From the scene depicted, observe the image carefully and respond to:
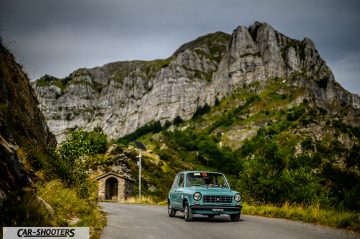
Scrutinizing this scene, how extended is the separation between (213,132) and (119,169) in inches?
5051

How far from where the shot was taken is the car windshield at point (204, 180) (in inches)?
617

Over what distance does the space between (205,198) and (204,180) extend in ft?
6.62

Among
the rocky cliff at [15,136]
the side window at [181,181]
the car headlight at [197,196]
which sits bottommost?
the car headlight at [197,196]

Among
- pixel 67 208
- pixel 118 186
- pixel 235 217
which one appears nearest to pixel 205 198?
pixel 235 217

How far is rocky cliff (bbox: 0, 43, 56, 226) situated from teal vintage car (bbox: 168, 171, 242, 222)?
5.35m

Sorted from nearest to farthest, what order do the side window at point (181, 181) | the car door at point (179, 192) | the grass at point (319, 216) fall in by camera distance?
1. the grass at point (319, 216)
2. the car door at point (179, 192)
3. the side window at point (181, 181)

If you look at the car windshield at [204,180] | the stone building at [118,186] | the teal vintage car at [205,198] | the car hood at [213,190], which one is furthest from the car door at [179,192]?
the stone building at [118,186]

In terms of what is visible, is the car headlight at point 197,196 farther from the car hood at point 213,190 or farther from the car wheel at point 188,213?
the car wheel at point 188,213

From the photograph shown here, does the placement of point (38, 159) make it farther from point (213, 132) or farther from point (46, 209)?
point (213, 132)

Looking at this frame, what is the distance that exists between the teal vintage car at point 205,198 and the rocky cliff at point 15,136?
17.5 feet

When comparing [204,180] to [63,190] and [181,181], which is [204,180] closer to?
[181,181]

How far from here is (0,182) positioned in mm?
7656

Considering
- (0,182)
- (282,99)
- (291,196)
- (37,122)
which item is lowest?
(291,196)

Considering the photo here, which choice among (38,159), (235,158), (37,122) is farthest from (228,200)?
(235,158)
